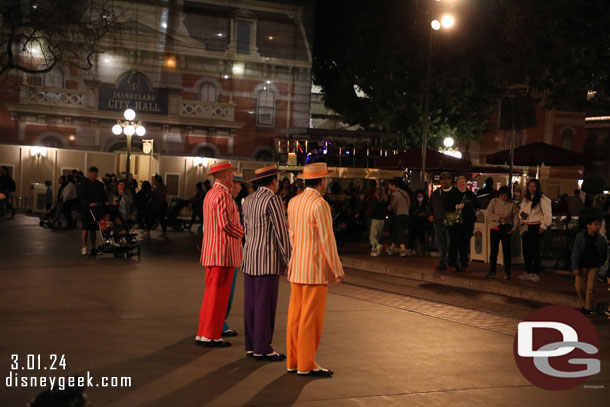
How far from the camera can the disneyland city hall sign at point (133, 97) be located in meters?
37.5

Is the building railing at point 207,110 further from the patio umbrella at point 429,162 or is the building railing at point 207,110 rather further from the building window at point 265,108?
the patio umbrella at point 429,162

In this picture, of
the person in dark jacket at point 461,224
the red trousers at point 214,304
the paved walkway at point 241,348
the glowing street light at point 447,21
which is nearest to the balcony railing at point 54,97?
the glowing street light at point 447,21

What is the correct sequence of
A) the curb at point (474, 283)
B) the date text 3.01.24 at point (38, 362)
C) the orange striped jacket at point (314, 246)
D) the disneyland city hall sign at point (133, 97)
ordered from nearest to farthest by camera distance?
the date text 3.01.24 at point (38, 362) < the orange striped jacket at point (314, 246) < the curb at point (474, 283) < the disneyland city hall sign at point (133, 97)

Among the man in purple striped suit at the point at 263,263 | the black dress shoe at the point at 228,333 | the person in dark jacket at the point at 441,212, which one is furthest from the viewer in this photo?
the person in dark jacket at the point at 441,212

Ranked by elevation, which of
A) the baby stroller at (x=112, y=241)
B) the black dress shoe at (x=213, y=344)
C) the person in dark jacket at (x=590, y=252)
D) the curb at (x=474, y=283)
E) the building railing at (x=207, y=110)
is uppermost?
the building railing at (x=207, y=110)

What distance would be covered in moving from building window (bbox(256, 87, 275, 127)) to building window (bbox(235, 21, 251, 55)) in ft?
7.47

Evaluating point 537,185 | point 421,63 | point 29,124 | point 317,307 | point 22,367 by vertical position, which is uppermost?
point 421,63

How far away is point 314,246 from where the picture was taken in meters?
6.93

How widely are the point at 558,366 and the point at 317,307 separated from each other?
250 cm

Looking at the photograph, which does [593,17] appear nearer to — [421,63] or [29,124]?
[421,63]

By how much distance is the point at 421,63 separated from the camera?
107 feet

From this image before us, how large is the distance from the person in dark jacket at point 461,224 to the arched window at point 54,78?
27318 millimetres

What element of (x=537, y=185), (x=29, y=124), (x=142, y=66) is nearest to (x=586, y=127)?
(x=142, y=66)

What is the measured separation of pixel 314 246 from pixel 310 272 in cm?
24
